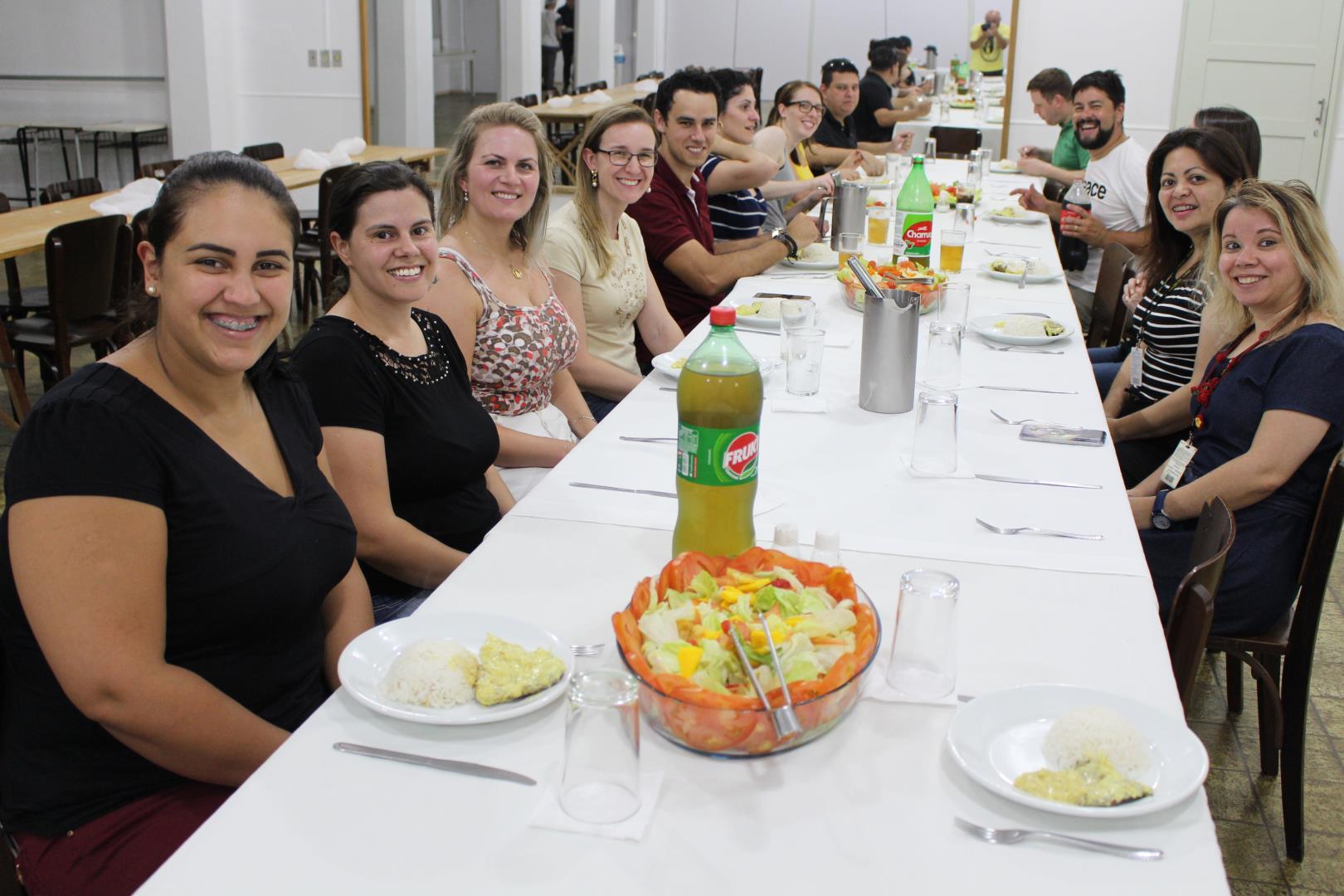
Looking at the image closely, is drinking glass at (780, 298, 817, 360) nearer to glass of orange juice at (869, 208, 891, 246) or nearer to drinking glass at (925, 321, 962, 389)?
drinking glass at (925, 321, 962, 389)

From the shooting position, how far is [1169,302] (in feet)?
9.29

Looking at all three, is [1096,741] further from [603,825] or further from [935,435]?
[935,435]

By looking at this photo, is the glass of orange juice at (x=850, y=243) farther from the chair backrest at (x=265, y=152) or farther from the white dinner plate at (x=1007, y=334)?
the chair backrest at (x=265, y=152)

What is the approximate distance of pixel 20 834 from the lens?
1.31 metres

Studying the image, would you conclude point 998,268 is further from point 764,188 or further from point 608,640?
point 608,640

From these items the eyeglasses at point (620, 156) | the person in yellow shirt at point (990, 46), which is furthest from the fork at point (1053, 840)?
the person in yellow shirt at point (990, 46)

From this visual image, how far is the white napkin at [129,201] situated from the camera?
14.1 feet

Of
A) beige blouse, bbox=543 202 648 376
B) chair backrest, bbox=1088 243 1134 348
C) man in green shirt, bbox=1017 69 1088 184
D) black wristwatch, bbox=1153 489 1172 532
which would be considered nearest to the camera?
black wristwatch, bbox=1153 489 1172 532

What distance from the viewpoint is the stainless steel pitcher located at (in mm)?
3771

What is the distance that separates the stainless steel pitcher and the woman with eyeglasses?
3.13 feet

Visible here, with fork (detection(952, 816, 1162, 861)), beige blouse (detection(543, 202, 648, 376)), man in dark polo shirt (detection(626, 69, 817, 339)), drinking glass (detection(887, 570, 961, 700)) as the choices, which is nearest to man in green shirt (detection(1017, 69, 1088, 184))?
man in dark polo shirt (detection(626, 69, 817, 339))

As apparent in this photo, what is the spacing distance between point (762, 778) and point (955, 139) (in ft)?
24.6

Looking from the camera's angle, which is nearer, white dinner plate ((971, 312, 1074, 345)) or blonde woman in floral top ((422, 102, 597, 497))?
blonde woman in floral top ((422, 102, 597, 497))

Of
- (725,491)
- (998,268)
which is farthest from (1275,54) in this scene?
(725,491)
